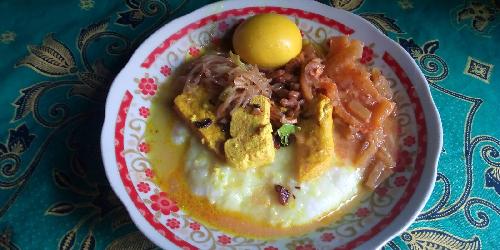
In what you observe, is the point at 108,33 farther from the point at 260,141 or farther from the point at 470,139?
the point at 470,139

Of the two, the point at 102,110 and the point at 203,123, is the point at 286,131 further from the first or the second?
the point at 102,110

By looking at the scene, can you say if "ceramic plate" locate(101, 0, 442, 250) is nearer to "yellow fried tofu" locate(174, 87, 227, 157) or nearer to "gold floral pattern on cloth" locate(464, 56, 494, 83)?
"yellow fried tofu" locate(174, 87, 227, 157)

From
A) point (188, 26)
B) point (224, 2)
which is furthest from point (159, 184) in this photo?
point (224, 2)

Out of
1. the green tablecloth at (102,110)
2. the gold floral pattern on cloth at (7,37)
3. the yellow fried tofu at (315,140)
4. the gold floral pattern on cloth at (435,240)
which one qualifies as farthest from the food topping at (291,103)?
the gold floral pattern on cloth at (7,37)

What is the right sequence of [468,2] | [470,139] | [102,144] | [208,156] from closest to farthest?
[102,144], [208,156], [470,139], [468,2]

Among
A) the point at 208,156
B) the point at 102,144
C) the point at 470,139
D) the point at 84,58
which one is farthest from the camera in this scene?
the point at 84,58

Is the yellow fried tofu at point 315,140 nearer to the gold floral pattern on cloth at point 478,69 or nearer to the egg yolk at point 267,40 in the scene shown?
the egg yolk at point 267,40

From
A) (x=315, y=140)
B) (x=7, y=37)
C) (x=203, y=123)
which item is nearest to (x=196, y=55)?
(x=203, y=123)

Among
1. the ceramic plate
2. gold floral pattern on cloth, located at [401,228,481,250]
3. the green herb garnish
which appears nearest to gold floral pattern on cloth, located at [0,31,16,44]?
the ceramic plate
